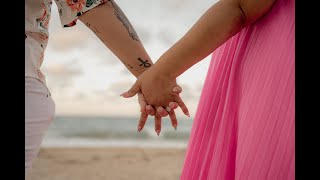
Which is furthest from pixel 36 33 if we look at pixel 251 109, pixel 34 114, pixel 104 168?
pixel 104 168

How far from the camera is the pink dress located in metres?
1.15

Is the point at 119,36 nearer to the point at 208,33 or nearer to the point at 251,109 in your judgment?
the point at 208,33

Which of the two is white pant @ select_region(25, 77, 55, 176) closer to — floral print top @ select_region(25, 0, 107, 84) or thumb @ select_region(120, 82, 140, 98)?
floral print top @ select_region(25, 0, 107, 84)

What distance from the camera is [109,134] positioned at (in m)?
17.1

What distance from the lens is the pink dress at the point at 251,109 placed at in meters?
1.15

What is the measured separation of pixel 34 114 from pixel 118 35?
51 cm

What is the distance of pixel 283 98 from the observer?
46.6 inches

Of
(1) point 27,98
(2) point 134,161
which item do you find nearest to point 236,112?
(1) point 27,98

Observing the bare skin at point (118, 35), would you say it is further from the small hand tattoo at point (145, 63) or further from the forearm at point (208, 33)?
the forearm at point (208, 33)

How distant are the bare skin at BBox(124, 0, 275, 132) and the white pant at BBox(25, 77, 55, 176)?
343 mm

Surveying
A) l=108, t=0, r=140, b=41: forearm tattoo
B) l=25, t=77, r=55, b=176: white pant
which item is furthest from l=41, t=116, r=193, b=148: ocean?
l=25, t=77, r=55, b=176: white pant
